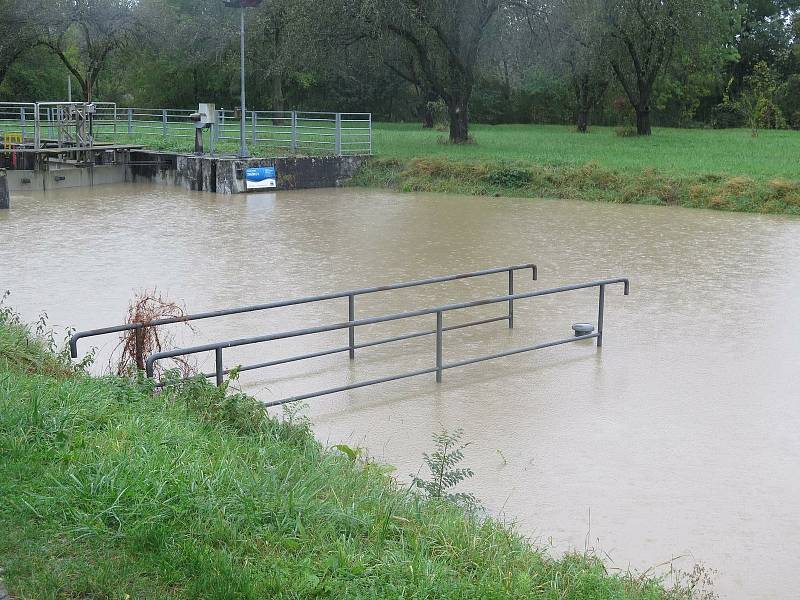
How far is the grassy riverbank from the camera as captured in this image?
168 inches

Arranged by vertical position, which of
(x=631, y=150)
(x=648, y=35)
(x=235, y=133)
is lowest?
(x=631, y=150)

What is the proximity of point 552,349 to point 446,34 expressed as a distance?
23115 mm

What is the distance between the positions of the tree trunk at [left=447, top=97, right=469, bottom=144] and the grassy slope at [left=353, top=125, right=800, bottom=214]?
0.83m

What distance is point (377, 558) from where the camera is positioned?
181 inches

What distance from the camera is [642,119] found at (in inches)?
1634

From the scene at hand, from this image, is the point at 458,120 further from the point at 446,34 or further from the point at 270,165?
the point at 270,165

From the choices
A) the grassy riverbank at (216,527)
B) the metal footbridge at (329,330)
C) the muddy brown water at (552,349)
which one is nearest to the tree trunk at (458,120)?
the muddy brown water at (552,349)

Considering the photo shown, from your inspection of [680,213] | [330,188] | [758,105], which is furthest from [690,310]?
[758,105]

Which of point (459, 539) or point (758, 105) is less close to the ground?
point (758, 105)

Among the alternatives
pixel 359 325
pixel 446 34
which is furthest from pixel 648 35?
pixel 359 325

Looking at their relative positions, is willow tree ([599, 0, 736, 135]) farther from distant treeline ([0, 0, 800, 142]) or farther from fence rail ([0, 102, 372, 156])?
fence rail ([0, 102, 372, 156])

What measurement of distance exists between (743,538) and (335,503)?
262cm

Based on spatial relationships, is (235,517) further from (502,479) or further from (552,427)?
(552,427)

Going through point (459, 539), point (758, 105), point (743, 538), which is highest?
point (758, 105)
